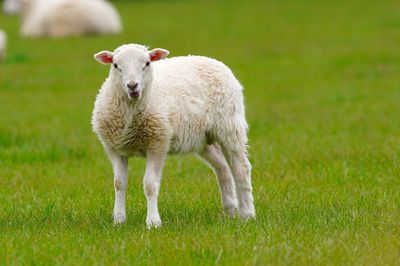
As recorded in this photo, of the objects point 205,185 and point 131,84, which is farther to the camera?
point 205,185

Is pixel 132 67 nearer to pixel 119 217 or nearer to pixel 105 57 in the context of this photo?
pixel 105 57

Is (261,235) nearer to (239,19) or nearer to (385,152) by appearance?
(385,152)

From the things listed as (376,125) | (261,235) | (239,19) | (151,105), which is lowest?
(239,19)

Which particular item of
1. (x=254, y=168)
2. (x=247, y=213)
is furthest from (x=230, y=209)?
(x=254, y=168)

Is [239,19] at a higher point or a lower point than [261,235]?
lower

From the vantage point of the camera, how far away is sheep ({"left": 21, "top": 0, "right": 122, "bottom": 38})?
2642cm

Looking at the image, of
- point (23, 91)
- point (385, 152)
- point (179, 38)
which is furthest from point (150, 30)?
point (385, 152)

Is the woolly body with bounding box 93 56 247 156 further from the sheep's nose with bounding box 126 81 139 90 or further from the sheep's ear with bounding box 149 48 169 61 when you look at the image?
the sheep's nose with bounding box 126 81 139 90

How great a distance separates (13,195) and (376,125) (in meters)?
5.60

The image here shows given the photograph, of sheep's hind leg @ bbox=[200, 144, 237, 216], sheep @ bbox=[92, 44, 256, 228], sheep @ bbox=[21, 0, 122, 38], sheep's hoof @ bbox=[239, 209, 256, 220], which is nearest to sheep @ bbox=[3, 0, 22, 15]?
sheep @ bbox=[21, 0, 122, 38]

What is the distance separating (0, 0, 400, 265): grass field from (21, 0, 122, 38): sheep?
7.69 feet

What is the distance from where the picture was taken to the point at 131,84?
677 centimetres

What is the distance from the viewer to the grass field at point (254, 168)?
6148mm

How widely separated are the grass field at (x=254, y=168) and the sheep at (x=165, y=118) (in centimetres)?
31
